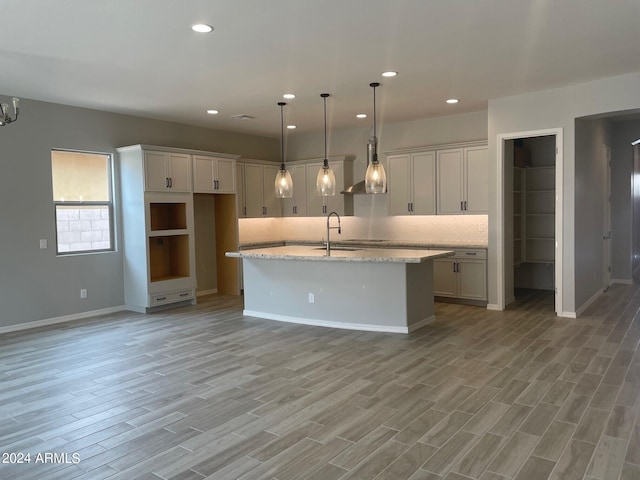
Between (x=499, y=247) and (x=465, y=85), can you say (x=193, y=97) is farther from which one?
(x=499, y=247)

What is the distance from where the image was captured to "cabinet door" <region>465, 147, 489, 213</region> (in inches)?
280

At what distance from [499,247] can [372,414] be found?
4.04 meters

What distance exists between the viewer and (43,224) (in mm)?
6391

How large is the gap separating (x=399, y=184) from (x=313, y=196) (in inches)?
71.3

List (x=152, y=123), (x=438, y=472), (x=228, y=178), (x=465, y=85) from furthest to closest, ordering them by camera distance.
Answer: (x=228, y=178), (x=152, y=123), (x=465, y=85), (x=438, y=472)

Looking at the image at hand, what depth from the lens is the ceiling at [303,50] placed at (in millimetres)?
3598

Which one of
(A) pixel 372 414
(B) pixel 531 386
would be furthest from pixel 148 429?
(B) pixel 531 386

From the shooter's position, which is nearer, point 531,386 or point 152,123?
point 531,386

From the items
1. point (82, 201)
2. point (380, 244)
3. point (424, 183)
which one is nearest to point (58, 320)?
point (82, 201)

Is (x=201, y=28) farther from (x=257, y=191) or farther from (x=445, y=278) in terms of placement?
(x=257, y=191)

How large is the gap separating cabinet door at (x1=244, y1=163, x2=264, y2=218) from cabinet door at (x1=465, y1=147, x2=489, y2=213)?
3.70 metres

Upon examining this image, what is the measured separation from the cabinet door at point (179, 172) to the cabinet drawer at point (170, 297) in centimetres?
155

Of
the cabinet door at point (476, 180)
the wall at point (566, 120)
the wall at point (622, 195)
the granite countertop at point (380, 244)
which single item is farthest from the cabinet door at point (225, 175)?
the wall at point (622, 195)

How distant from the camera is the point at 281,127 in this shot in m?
8.56
